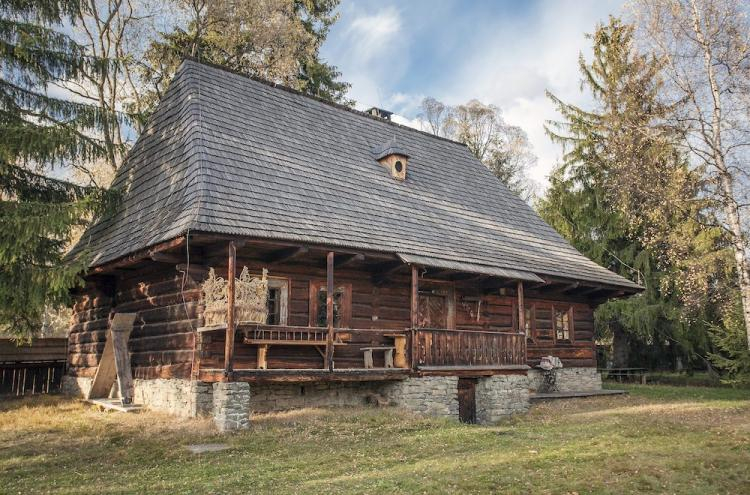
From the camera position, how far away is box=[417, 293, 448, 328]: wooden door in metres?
16.5

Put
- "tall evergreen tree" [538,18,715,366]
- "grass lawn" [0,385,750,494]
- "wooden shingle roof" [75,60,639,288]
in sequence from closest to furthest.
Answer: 1. "grass lawn" [0,385,750,494]
2. "wooden shingle roof" [75,60,639,288]
3. "tall evergreen tree" [538,18,715,366]

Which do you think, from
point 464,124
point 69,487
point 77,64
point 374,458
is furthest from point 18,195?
point 464,124

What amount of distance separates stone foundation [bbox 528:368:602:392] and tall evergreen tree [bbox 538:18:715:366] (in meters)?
4.47

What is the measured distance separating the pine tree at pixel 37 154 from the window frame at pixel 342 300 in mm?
4498

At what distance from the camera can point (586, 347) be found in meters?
20.4

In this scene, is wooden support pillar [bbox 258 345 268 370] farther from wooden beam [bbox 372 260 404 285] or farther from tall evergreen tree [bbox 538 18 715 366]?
tall evergreen tree [bbox 538 18 715 366]

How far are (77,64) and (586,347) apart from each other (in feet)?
51.5

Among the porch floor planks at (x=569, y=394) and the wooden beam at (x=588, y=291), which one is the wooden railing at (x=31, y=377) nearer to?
the porch floor planks at (x=569, y=394)

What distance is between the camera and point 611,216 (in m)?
26.6

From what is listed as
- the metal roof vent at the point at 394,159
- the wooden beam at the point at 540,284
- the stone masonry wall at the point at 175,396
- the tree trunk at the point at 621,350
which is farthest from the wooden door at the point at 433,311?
the tree trunk at the point at 621,350

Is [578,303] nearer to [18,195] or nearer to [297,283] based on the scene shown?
[297,283]

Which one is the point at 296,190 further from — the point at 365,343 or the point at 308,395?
the point at 308,395

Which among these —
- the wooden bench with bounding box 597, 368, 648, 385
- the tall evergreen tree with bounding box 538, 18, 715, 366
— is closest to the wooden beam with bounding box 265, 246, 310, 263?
the tall evergreen tree with bounding box 538, 18, 715, 366

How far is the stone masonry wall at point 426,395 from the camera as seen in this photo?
45.6 ft
